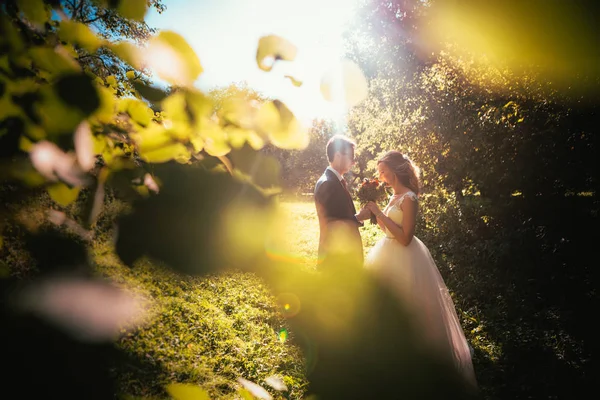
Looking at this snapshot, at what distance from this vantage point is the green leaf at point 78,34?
577mm

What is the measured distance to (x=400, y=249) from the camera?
399 centimetres

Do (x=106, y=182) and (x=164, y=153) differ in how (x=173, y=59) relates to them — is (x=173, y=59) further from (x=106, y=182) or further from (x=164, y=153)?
(x=106, y=182)

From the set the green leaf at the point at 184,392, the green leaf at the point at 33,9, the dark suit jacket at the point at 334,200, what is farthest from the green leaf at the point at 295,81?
the dark suit jacket at the point at 334,200

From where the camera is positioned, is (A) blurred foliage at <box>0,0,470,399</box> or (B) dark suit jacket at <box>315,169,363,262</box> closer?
(A) blurred foliage at <box>0,0,470,399</box>

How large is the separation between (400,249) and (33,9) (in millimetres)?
4055

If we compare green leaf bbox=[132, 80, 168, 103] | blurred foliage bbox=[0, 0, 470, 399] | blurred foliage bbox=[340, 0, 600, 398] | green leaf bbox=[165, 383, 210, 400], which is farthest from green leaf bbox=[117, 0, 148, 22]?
blurred foliage bbox=[340, 0, 600, 398]

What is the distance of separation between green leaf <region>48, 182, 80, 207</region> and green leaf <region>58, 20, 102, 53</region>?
29 cm

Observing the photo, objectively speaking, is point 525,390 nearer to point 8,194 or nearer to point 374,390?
point 374,390

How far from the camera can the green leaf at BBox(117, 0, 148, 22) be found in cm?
58

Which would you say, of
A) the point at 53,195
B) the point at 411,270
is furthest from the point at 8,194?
the point at 411,270

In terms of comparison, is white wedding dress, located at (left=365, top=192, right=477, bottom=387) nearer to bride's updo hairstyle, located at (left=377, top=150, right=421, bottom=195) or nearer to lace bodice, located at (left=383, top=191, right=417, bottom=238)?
lace bodice, located at (left=383, top=191, right=417, bottom=238)

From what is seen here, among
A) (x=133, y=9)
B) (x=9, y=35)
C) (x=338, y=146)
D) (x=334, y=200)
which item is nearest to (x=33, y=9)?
(x=9, y=35)

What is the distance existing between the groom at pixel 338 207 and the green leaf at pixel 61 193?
305 centimetres

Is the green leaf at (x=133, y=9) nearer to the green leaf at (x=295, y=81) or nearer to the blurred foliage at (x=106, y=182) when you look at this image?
the blurred foliage at (x=106, y=182)
